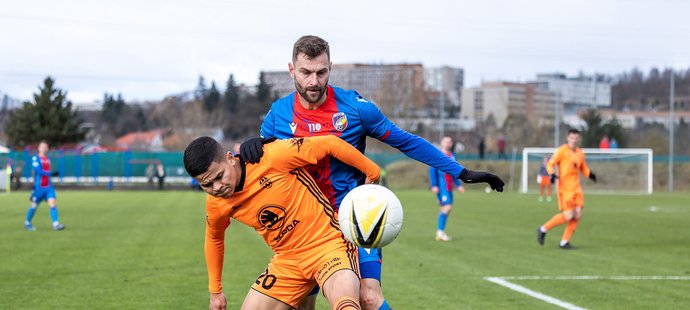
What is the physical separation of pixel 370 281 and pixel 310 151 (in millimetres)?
922

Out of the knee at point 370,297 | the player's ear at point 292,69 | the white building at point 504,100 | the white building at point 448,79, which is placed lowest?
the knee at point 370,297

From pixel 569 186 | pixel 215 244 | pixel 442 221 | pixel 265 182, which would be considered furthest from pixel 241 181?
pixel 442 221

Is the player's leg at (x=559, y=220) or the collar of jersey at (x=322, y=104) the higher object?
the collar of jersey at (x=322, y=104)

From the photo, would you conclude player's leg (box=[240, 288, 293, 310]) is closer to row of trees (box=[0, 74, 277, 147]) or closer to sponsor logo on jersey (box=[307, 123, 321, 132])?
sponsor logo on jersey (box=[307, 123, 321, 132])

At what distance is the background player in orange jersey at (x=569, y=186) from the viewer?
1554 cm

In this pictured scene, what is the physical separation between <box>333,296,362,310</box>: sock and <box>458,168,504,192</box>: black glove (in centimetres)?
110

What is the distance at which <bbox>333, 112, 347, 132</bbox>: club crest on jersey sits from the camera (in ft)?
18.5

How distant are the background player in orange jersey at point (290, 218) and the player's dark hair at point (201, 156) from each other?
0.67ft

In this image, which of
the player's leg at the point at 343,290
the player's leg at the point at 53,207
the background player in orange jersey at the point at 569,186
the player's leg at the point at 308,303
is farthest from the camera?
the player's leg at the point at 53,207

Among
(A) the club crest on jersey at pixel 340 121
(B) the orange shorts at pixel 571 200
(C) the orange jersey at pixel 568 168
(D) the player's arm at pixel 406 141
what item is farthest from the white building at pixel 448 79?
(A) the club crest on jersey at pixel 340 121

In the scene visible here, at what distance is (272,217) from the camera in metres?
5.35

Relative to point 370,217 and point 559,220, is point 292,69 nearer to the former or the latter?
point 370,217

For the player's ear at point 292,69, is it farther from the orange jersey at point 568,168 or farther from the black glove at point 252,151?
the orange jersey at point 568,168

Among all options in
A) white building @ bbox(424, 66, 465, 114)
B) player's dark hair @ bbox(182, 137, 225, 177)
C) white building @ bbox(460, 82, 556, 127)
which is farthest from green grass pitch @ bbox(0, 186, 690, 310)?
white building @ bbox(424, 66, 465, 114)
